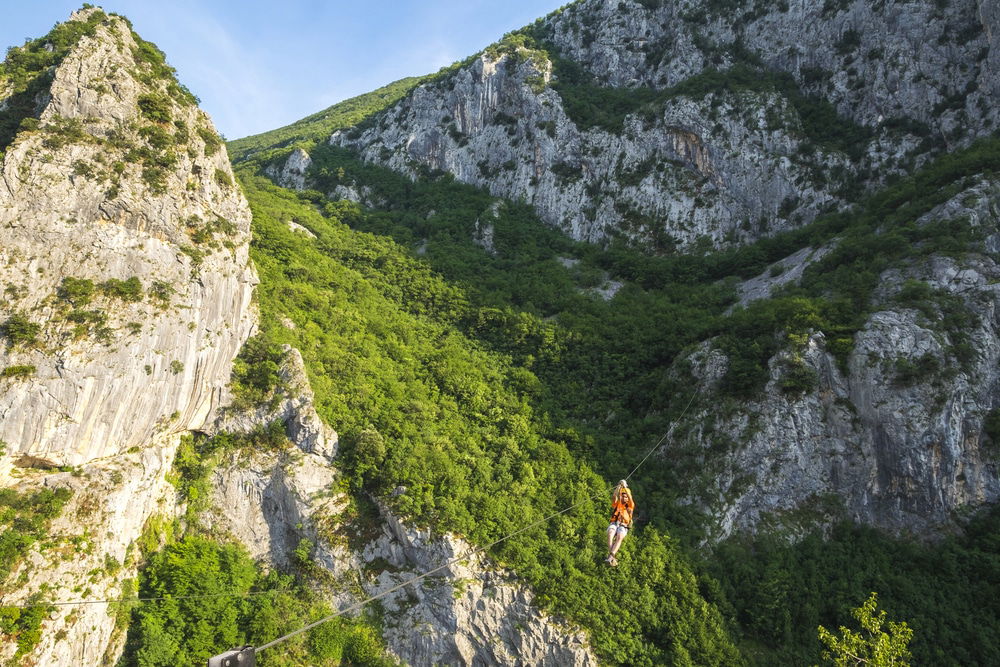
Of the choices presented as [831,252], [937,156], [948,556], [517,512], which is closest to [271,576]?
[517,512]

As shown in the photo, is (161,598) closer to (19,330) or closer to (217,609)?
(217,609)

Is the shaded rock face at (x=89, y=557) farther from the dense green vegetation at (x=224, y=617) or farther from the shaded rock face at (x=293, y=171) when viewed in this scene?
the shaded rock face at (x=293, y=171)

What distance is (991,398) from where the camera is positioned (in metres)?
23.2

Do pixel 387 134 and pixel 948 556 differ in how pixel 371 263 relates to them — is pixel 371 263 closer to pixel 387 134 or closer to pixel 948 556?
pixel 387 134

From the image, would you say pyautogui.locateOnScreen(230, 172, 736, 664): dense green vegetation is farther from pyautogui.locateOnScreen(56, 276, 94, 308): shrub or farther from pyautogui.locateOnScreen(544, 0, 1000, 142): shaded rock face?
pyautogui.locateOnScreen(544, 0, 1000, 142): shaded rock face

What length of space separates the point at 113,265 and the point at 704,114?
4844 cm

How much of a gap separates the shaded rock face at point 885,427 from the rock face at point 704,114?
19206 mm

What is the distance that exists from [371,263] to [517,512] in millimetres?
26492

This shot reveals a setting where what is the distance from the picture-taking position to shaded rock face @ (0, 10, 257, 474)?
20.3 meters

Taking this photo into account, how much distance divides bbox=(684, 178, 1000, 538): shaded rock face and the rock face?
63.0 feet

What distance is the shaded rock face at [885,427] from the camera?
22422mm

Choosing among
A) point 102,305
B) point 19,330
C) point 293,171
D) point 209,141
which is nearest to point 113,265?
point 102,305

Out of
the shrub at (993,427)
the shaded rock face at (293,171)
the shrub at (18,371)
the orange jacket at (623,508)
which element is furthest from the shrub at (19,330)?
the shrub at (993,427)

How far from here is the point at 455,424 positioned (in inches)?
1080
